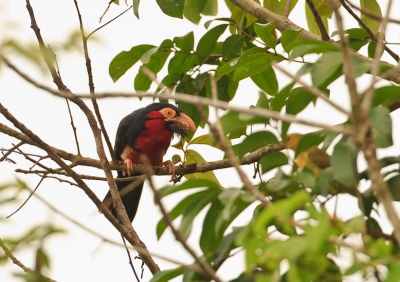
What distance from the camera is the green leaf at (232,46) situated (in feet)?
12.0

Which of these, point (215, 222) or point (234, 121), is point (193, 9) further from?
point (215, 222)

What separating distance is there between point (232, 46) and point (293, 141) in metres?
1.93

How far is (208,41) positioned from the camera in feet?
12.5

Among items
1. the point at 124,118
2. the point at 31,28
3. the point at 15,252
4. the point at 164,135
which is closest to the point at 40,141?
Answer: the point at 31,28

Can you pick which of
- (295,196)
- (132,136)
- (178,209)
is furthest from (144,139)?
(295,196)

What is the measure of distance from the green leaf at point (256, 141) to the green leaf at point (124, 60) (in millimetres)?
1955

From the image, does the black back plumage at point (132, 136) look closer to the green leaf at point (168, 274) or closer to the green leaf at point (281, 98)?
the green leaf at point (281, 98)

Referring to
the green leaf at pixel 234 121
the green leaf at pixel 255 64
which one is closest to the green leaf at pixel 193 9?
the green leaf at pixel 255 64

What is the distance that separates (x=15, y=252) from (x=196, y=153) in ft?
8.72

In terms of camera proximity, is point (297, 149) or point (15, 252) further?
point (297, 149)

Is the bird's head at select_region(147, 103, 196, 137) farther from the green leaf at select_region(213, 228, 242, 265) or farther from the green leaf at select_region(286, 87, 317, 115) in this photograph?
the green leaf at select_region(213, 228, 242, 265)

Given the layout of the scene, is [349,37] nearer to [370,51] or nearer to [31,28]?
[370,51]

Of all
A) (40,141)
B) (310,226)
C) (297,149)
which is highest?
(40,141)

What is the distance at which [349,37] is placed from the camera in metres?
3.46
